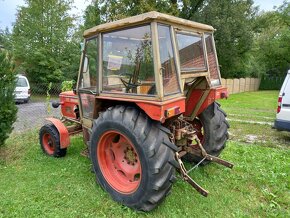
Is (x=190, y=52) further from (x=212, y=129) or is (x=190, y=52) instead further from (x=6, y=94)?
(x=6, y=94)

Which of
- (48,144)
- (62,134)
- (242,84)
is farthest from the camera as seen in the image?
(242,84)

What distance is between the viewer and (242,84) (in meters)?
24.0

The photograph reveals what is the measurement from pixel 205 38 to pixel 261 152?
2881 millimetres

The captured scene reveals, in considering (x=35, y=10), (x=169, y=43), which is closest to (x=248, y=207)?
(x=169, y=43)

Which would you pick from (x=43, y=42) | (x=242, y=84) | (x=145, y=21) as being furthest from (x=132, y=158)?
(x=242, y=84)

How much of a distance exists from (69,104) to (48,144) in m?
0.85

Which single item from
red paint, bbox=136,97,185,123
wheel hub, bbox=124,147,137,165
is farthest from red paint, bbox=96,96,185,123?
wheel hub, bbox=124,147,137,165

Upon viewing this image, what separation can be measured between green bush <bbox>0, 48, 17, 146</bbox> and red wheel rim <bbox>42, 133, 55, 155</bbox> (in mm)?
629

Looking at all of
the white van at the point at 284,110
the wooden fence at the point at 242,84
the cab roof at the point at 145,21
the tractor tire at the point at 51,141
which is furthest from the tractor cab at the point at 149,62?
the wooden fence at the point at 242,84

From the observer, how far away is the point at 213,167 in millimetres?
4281

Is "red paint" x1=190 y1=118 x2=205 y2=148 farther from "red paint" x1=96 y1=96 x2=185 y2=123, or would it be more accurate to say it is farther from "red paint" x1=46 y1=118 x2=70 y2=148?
"red paint" x1=46 y1=118 x2=70 y2=148

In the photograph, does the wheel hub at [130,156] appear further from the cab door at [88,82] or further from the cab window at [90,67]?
the cab window at [90,67]

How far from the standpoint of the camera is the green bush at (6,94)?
14.7ft

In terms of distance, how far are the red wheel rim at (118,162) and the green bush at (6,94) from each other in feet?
7.28
